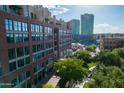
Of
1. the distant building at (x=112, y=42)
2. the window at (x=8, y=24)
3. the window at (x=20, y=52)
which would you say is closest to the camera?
the window at (x=8, y=24)

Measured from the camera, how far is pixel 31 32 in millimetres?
14672

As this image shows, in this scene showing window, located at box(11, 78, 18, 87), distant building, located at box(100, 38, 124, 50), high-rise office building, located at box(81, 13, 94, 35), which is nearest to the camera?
window, located at box(11, 78, 18, 87)

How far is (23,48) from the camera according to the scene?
13.2 m

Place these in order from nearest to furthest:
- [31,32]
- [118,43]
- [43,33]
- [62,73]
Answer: [62,73] < [31,32] < [43,33] < [118,43]

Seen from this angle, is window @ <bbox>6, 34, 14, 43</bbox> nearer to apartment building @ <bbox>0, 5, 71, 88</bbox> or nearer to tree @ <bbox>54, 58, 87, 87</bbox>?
apartment building @ <bbox>0, 5, 71, 88</bbox>

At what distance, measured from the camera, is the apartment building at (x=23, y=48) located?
34.5 ft

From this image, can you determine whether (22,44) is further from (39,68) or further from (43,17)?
(43,17)

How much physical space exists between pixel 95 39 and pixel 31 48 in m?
28.6

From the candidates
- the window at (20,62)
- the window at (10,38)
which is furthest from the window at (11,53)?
the window at (20,62)

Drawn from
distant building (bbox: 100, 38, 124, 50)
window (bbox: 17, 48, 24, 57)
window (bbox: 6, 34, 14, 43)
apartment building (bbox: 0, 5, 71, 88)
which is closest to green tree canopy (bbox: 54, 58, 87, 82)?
apartment building (bbox: 0, 5, 71, 88)

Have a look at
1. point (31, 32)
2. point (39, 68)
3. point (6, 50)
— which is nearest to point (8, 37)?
point (6, 50)

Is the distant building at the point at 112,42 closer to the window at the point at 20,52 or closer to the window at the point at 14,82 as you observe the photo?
the window at the point at 20,52

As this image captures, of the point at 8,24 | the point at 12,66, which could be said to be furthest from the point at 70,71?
the point at 8,24

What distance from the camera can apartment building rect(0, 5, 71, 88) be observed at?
1052 centimetres
